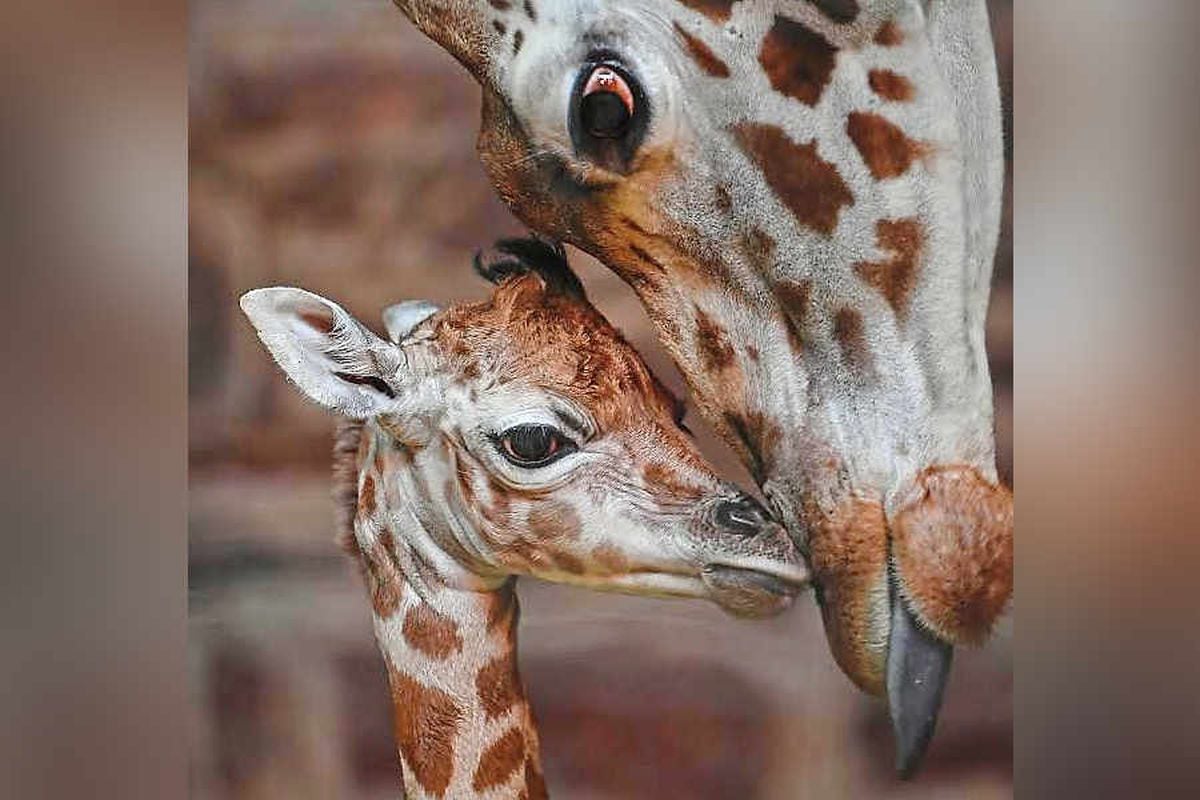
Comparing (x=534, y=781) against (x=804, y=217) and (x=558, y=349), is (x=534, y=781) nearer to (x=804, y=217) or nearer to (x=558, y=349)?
(x=558, y=349)

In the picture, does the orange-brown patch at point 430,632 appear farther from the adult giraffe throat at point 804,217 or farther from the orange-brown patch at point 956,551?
the orange-brown patch at point 956,551

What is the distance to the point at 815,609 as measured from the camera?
179 centimetres

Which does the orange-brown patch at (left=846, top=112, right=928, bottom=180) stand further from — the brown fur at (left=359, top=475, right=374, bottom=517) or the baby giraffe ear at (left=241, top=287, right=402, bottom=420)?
the brown fur at (left=359, top=475, right=374, bottom=517)

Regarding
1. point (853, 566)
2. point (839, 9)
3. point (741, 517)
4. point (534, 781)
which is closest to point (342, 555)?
point (534, 781)

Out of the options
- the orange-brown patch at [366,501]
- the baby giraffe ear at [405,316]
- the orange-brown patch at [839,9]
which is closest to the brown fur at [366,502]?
the orange-brown patch at [366,501]

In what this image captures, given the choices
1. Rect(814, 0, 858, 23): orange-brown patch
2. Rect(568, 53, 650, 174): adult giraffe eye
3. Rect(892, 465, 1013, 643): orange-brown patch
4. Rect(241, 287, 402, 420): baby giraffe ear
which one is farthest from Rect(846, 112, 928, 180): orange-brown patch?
Rect(241, 287, 402, 420): baby giraffe ear

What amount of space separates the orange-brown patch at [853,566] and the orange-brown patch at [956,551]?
30 mm

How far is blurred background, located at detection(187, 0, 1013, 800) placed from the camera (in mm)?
1801

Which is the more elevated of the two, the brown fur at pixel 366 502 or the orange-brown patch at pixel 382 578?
the brown fur at pixel 366 502

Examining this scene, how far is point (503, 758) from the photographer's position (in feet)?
5.97

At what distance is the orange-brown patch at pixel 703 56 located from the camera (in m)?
1.77
